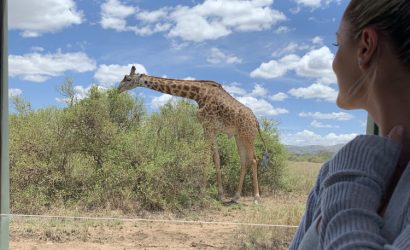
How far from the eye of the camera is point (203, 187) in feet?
6.85

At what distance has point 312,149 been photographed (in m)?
1.84

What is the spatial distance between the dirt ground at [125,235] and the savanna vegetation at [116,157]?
177mm

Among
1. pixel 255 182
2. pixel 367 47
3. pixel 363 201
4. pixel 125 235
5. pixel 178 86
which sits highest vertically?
pixel 178 86

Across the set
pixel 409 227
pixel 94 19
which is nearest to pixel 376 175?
pixel 409 227

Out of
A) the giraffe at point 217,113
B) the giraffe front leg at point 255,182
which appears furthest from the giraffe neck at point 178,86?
the giraffe front leg at point 255,182

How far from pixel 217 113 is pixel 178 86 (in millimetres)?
208

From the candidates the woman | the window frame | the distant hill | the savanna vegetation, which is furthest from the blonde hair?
the savanna vegetation

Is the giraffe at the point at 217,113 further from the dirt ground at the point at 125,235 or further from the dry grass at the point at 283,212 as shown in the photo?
the dirt ground at the point at 125,235

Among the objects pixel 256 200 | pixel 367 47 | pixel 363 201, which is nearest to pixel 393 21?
pixel 367 47

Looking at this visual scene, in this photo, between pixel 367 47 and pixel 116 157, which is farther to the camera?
pixel 116 157

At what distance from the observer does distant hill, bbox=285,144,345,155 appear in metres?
1.71

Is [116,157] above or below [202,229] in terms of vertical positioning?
above

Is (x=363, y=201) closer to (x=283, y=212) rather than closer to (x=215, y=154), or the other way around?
(x=283, y=212)

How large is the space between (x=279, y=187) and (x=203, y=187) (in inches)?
12.5
